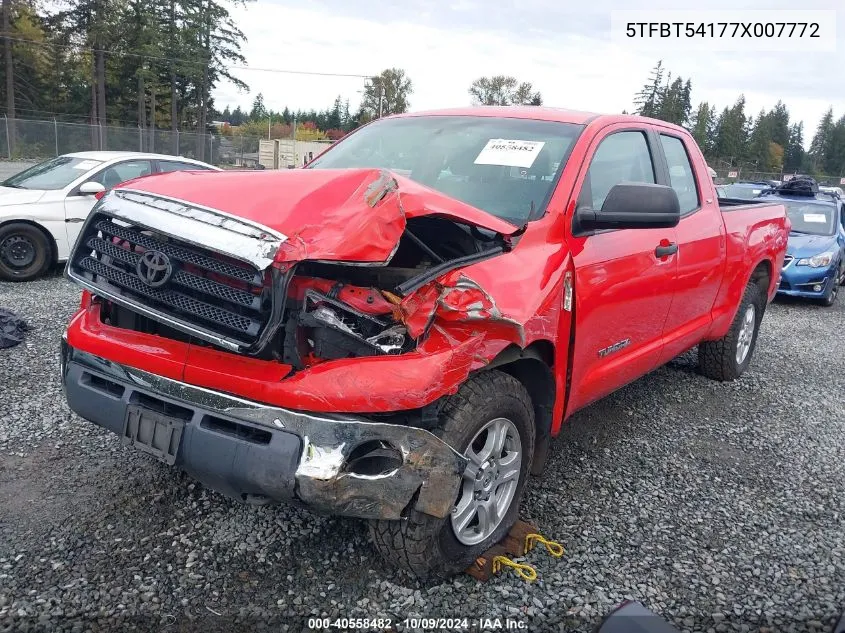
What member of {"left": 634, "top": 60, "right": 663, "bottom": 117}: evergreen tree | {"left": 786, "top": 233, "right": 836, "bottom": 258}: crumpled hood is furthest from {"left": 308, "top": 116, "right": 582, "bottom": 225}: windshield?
{"left": 634, "top": 60, "right": 663, "bottom": 117}: evergreen tree

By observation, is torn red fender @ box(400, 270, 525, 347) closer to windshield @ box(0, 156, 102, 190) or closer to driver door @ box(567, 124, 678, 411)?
driver door @ box(567, 124, 678, 411)

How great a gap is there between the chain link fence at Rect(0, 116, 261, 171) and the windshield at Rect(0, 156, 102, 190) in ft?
65.8

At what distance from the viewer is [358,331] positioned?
2.34 meters

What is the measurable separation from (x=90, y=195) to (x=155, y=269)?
6.23 meters

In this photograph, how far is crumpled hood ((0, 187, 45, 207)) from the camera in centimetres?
744

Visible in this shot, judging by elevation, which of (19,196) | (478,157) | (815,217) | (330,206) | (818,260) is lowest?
(818,260)

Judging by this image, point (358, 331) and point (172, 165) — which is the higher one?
point (172, 165)

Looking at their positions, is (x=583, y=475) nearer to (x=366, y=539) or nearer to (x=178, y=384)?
(x=366, y=539)

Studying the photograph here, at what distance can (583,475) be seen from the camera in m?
3.70

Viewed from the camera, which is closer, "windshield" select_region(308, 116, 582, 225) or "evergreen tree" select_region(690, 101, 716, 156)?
"windshield" select_region(308, 116, 582, 225)

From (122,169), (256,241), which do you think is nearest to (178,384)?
(256,241)

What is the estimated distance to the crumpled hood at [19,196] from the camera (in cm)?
744

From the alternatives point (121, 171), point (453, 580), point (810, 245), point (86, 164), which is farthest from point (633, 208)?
point (810, 245)

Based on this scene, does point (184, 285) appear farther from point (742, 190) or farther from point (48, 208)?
point (742, 190)
